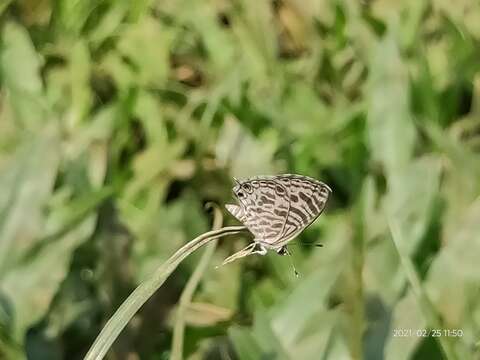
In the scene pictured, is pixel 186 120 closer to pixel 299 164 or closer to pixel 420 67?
pixel 299 164

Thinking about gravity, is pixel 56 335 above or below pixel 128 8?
below

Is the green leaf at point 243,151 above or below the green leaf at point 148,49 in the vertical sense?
below

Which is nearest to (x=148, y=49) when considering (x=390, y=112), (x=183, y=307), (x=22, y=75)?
(x=22, y=75)

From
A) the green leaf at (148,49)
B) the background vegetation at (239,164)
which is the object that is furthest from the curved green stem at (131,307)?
the green leaf at (148,49)

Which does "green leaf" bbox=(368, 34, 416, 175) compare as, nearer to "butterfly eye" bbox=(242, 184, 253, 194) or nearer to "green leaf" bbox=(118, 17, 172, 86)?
"green leaf" bbox=(118, 17, 172, 86)

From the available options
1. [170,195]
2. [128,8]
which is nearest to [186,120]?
[170,195]

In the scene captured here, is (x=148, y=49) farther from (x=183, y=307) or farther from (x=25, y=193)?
(x=183, y=307)

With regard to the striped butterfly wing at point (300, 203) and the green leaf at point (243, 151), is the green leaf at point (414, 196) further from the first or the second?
the striped butterfly wing at point (300, 203)

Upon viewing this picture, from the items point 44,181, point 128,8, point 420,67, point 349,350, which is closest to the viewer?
point 349,350
